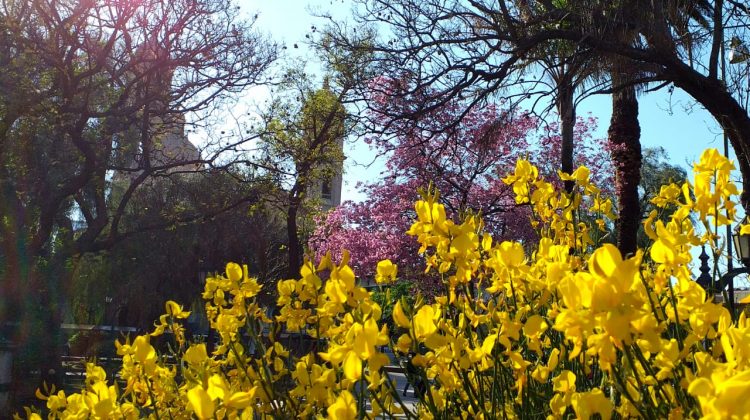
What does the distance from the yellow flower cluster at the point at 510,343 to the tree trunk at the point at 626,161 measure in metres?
7.01

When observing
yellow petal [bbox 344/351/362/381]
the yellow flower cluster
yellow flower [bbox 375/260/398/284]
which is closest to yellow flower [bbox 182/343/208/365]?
the yellow flower cluster

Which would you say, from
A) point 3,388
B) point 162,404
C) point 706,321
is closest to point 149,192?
point 3,388

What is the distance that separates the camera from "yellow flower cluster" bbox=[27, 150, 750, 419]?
0.86 m

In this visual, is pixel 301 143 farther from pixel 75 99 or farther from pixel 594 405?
pixel 594 405

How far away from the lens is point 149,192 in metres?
22.4

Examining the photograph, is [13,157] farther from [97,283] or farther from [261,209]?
Result: [97,283]

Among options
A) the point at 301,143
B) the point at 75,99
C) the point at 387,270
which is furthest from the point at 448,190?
the point at 387,270

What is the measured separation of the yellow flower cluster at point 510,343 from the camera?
2.82 ft

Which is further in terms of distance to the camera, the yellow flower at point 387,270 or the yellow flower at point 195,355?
the yellow flower at point 387,270

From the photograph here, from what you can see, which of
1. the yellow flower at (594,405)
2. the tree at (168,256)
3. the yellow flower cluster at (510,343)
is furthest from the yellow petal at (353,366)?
the tree at (168,256)

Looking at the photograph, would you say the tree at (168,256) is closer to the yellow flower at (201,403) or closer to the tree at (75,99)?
the tree at (75,99)

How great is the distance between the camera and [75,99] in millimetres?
11422

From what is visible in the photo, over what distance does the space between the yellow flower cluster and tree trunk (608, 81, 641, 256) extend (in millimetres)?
7015

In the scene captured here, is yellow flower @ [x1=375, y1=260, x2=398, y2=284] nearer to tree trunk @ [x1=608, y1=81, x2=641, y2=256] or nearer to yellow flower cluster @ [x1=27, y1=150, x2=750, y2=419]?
yellow flower cluster @ [x1=27, y1=150, x2=750, y2=419]
